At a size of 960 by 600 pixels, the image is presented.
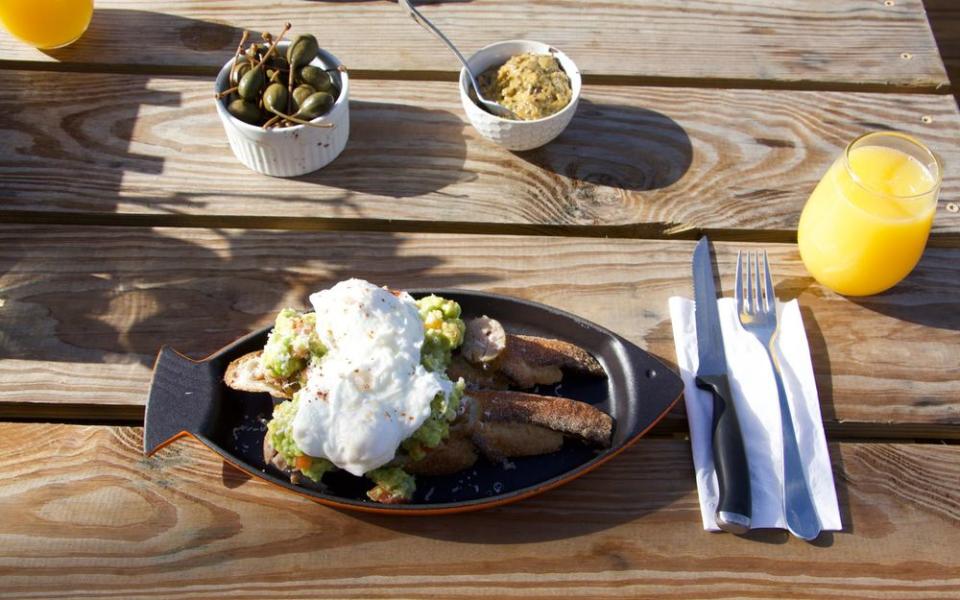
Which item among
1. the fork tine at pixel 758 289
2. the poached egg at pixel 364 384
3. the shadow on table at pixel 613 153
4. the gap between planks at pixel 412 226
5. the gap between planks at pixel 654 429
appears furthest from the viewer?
the shadow on table at pixel 613 153

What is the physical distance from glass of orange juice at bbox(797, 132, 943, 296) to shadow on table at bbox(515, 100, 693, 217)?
32cm

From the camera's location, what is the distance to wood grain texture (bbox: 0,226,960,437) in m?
1.31

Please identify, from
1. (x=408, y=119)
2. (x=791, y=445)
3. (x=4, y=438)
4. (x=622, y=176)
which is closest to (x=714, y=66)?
(x=622, y=176)

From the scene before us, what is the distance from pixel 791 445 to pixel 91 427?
3.64ft

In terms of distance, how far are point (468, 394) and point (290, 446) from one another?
Result: 275 millimetres

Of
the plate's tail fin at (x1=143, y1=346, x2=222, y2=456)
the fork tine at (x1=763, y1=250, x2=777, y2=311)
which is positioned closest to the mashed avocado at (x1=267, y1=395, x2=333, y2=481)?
the plate's tail fin at (x1=143, y1=346, x2=222, y2=456)

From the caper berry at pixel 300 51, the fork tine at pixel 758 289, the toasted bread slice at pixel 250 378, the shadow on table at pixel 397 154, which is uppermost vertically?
the caper berry at pixel 300 51

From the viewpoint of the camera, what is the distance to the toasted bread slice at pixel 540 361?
124 centimetres

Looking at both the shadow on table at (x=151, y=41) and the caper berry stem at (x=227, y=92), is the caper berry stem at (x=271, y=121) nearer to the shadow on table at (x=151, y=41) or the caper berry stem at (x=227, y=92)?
the caper berry stem at (x=227, y=92)

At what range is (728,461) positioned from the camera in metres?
1.19

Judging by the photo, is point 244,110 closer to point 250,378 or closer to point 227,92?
point 227,92

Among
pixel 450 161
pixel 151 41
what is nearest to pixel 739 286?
pixel 450 161

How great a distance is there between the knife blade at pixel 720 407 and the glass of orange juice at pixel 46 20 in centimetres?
139

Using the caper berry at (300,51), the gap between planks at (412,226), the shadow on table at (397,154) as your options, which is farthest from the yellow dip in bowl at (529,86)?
the caper berry at (300,51)
